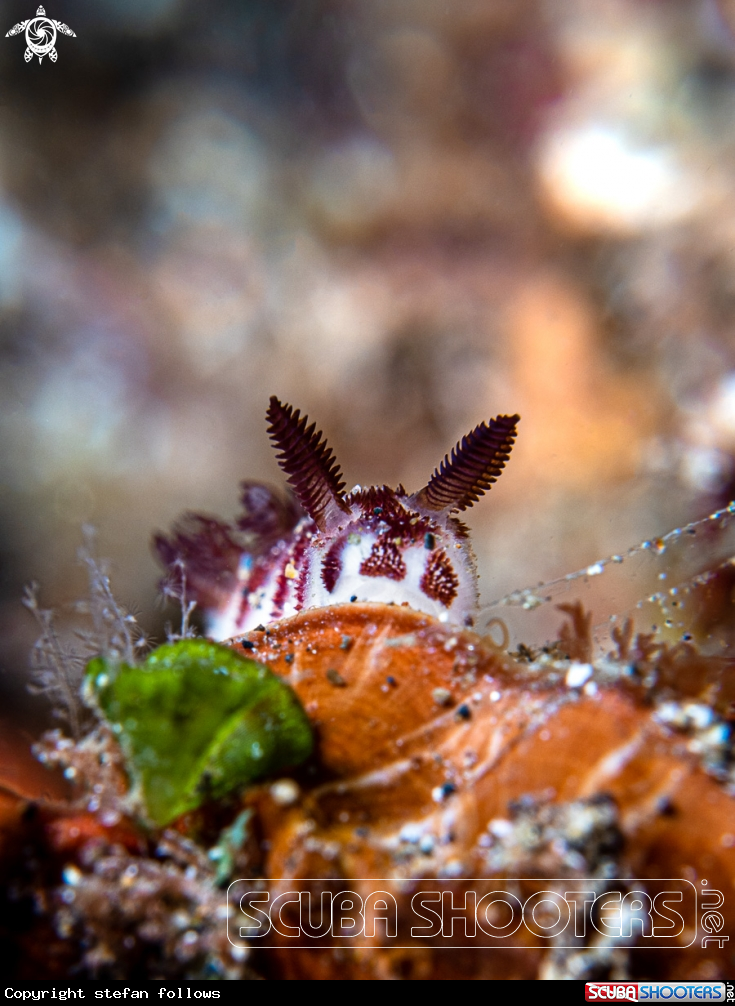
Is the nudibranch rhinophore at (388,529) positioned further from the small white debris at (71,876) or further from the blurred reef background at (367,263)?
the blurred reef background at (367,263)

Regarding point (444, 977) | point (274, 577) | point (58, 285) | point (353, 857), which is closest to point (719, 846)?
point (444, 977)

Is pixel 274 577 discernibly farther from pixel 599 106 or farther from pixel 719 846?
pixel 599 106

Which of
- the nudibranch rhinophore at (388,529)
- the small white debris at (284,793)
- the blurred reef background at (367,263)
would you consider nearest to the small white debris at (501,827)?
the small white debris at (284,793)

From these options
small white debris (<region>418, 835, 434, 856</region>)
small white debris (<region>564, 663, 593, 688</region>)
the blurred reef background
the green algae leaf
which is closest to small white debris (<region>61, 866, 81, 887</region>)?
the green algae leaf

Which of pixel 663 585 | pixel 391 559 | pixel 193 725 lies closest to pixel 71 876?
pixel 193 725

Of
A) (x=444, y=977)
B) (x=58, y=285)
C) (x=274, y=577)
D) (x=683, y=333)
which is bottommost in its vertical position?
(x=444, y=977)

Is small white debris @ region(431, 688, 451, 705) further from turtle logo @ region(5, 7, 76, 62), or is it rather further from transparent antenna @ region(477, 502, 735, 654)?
turtle logo @ region(5, 7, 76, 62)
